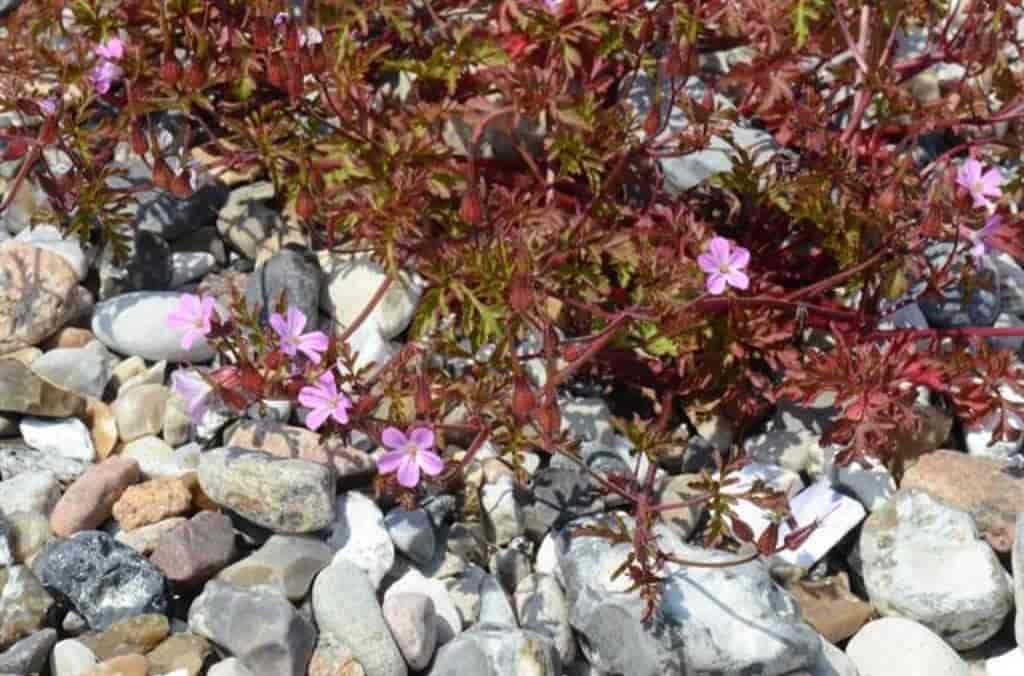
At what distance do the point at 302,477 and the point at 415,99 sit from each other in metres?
1.19

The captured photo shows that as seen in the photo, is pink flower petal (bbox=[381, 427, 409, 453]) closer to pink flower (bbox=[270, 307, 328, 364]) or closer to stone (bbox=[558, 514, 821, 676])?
pink flower (bbox=[270, 307, 328, 364])

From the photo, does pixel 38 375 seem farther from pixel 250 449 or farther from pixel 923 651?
pixel 923 651

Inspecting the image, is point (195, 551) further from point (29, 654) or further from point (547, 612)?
point (547, 612)

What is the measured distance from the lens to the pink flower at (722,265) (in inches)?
121

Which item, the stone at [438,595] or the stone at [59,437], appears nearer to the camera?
the stone at [438,595]

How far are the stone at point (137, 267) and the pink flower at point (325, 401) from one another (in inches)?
30.9

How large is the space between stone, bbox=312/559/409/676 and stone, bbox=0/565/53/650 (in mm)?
543

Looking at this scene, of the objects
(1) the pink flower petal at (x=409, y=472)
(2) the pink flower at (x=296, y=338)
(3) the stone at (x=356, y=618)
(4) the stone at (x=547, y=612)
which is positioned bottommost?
(4) the stone at (x=547, y=612)

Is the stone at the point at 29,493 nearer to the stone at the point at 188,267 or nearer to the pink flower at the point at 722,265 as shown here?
the stone at the point at 188,267

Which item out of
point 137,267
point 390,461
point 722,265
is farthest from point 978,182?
point 137,267

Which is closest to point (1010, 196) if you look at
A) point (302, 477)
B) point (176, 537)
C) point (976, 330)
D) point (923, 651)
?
point (976, 330)

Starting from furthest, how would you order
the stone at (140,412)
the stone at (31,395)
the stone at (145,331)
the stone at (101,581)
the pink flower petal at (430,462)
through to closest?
the stone at (145,331), the stone at (140,412), the stone at (31,395), the pink flower petal at (430,462), the stone at (101,581)

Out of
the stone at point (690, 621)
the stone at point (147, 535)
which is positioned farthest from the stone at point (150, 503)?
the stone at point (690, 621)

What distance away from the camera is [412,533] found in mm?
3035
